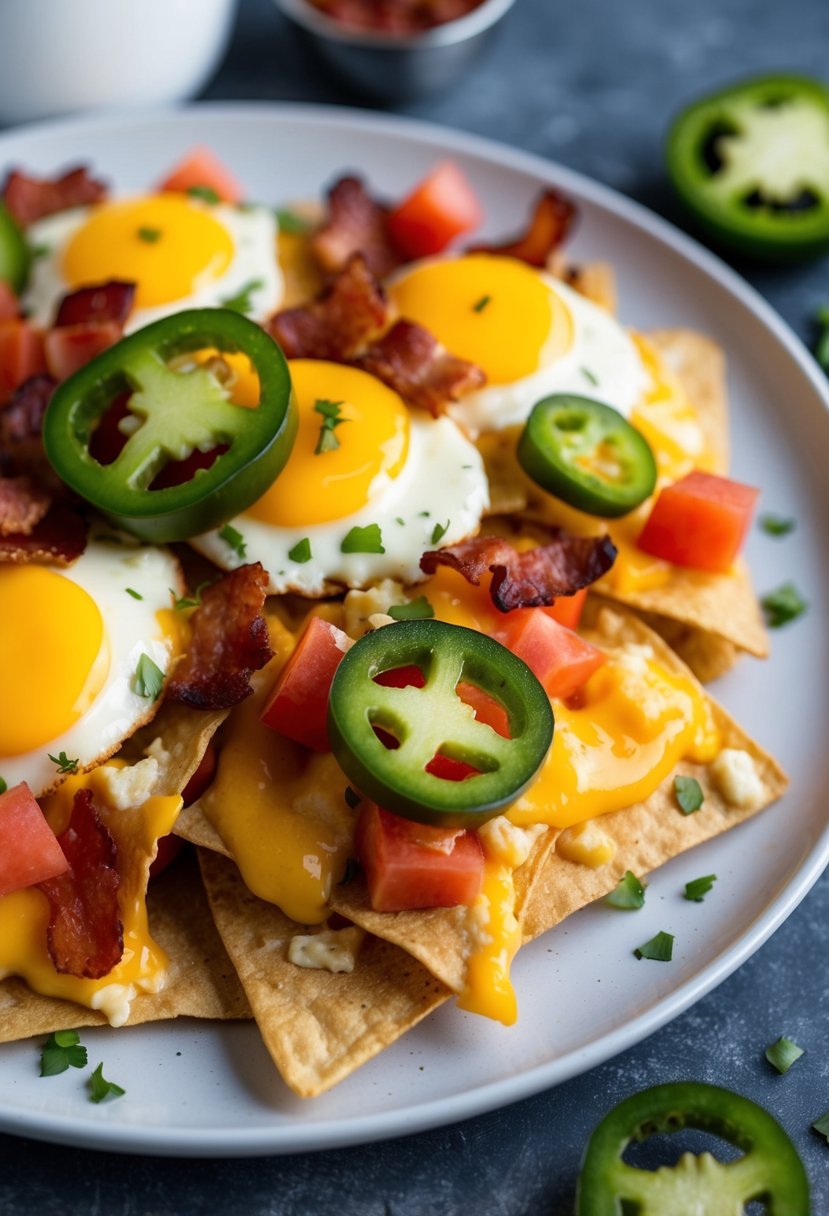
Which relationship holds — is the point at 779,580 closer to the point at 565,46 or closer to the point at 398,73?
the point at 398,73

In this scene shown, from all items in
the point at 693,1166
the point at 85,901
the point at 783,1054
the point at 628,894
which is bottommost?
the point at 783,1054

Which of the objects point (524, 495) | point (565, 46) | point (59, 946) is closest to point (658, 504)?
point (524, 495)

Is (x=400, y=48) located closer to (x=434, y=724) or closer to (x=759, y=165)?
(x=759, y=165)

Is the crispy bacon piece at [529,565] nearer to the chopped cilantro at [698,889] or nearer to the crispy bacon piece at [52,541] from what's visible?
the chopped cilantro at [698,889]

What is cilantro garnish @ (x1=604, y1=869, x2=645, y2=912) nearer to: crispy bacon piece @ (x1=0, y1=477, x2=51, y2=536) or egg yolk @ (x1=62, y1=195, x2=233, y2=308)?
crispy bacon piece @ (x1=0, y1=477, x2=51, y2=536)

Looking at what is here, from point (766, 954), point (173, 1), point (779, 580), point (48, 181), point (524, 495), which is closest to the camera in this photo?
point (766, 954)

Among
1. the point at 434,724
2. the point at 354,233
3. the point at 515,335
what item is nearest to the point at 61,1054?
the point at 434,724

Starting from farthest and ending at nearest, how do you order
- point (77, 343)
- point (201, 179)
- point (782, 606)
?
point (201, 179) → point (782, 606) → point (77, 343)
